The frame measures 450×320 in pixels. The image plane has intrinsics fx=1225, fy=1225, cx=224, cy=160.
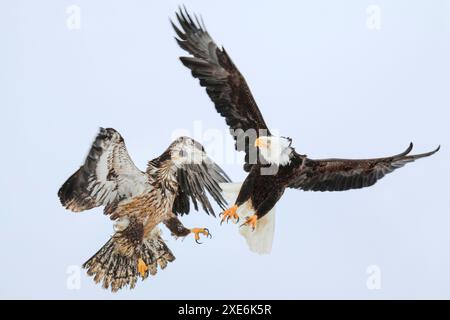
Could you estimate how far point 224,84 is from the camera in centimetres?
1144

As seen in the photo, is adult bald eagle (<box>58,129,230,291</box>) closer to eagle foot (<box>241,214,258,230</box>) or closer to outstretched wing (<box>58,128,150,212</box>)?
outstretched wing (<box>58,128,150,212</box>)

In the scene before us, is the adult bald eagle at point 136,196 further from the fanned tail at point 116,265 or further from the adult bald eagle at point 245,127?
the adult bald eagle at point 245,127

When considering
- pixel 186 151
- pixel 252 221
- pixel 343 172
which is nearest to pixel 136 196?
pixel 186 151

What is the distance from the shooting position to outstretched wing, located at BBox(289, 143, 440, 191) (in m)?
11.8

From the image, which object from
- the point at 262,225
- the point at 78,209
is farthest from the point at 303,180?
the point at 78,209

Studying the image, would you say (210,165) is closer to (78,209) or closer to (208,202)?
(208,202)

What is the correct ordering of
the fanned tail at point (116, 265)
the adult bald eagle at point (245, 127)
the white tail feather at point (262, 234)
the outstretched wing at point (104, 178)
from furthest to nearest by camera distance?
the white tail feather at point (262, 234) < the fanned tail at point (116, 265) < the adult bald eagle at point (245, 127) < the outstretched wing at point (104, 178)

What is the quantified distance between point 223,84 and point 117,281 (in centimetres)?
215

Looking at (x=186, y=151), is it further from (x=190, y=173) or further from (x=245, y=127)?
(x=245, y=127)

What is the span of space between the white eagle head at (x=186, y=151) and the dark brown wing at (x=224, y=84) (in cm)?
37

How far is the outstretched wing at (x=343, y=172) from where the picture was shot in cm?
1180

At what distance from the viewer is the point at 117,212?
11.5 metres

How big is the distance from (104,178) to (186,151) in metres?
0.83

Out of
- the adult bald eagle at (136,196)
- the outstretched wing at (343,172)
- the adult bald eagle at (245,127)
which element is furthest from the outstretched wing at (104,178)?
the outstretched wing at (343,172)
